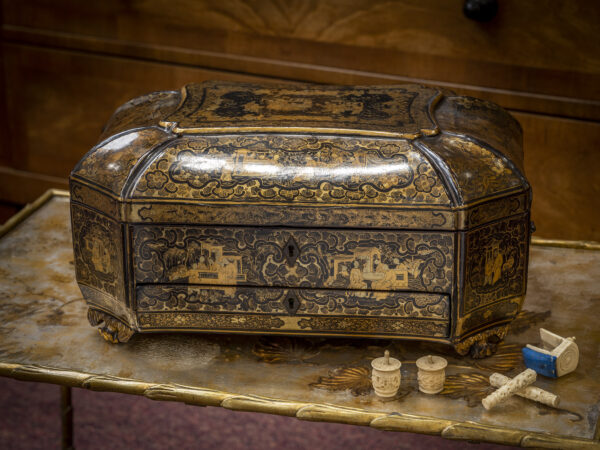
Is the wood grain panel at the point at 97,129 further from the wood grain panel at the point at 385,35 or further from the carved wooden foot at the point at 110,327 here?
the carved wooden foot at the point at 110,327

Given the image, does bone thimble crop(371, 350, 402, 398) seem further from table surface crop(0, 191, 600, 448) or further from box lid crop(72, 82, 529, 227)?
box lid crop(72, 82, 529, 227)

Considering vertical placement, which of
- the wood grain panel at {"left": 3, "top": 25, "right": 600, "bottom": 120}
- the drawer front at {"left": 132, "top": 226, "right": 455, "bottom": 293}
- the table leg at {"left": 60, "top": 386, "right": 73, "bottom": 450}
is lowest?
the table leg at {"left": 60, "top": 386, "right": 73, "bottom": 450}

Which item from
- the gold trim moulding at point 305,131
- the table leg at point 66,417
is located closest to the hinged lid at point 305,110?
the gold trim moulding at point 305,131

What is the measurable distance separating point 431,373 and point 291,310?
9.2 inches

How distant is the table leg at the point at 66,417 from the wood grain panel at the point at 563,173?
110cm

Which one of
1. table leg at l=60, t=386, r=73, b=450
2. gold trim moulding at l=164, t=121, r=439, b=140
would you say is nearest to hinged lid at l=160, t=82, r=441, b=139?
gold trim moulding at l=164, t=121, r=439, b=140

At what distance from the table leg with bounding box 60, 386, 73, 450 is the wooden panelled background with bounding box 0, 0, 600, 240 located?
2.77 feet

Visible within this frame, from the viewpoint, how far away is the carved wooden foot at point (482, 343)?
1398mm

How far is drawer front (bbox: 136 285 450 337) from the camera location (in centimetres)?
137

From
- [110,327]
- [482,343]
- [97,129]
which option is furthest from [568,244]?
[97,129]

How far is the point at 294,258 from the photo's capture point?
1.36m

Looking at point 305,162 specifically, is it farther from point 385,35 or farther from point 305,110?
point 385,35

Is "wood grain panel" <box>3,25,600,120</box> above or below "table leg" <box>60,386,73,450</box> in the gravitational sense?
above

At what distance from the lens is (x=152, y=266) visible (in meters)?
1.37
